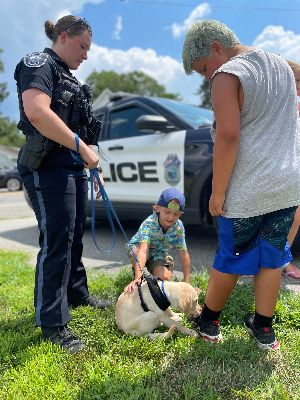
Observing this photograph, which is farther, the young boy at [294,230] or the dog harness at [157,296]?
the young boy at [294,230]

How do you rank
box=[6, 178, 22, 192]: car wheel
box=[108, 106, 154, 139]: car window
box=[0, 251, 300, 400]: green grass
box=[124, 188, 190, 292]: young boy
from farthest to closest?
box=[6, 178, 22, 192]: car wheel → box=[108, 106, 154, 139]: car window → box=[124, 188, 190, 292]: young boy → box=[0, 251, 300, 400]: green grass

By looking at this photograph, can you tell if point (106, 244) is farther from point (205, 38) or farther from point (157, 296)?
point (205, 38)

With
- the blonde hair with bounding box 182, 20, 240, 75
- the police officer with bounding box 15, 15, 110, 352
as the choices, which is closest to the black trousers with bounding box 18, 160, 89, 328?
the police officer with bounding box 15, 15, 110, 352

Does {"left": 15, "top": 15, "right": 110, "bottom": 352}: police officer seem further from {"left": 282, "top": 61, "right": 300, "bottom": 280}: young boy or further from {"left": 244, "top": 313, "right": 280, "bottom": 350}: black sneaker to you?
{"left": 282, "top": 61, "right": 300, "bottom": 280}: young boy

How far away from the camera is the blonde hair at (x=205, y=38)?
1.94 m

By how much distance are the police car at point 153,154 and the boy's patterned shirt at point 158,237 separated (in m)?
0.88

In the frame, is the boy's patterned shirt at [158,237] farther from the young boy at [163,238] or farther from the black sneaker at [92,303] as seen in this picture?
the black sneaker at [92,303]

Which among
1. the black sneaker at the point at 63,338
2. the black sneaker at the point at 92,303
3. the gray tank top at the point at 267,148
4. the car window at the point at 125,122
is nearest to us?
the gray tank top at the point at 267,148

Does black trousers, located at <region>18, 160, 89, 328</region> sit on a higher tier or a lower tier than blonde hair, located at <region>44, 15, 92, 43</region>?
lower

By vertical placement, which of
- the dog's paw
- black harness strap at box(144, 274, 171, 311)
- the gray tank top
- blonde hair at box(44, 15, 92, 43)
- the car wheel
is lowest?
the car wheel

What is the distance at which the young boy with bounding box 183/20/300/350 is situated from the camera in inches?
72.7

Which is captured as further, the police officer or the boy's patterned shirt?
the boy's patterned shirt

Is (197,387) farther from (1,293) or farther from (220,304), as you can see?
(1,293)

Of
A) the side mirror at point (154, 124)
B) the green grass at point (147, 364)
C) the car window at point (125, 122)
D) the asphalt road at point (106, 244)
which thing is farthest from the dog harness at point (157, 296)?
the car window at point (125, 122)
